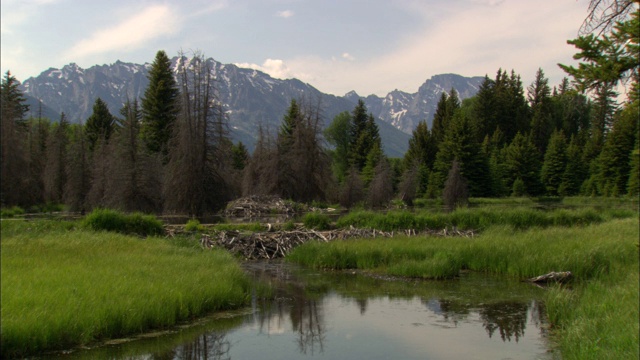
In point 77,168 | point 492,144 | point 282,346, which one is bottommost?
point 282,346

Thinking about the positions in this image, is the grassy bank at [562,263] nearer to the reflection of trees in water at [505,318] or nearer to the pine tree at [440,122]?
the reflection of trees in water at [505,318]

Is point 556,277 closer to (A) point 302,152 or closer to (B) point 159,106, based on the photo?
(A) point 302,152

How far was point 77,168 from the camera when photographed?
49781mm

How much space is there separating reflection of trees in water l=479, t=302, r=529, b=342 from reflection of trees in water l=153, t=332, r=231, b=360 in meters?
5.79

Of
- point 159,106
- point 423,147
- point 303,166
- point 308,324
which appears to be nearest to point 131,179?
point 159,106

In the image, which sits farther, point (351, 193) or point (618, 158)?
point (618, 158)

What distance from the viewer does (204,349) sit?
10617 mm

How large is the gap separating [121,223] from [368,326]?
14230mm

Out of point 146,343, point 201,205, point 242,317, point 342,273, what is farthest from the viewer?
point 201,205

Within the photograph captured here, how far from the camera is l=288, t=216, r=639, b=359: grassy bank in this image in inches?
374

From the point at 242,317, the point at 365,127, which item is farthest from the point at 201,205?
the point at 365,127

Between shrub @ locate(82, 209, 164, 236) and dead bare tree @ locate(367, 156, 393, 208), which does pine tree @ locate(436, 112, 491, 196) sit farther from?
shrub @ locate(82, 209, 164, 236)

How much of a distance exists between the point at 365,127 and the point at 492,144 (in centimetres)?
2120

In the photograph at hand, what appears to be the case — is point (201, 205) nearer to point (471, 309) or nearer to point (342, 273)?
point (342, 273)
